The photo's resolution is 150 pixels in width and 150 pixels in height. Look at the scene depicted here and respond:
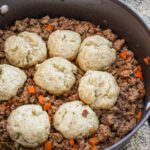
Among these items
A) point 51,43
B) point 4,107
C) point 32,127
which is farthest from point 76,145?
point 51,43

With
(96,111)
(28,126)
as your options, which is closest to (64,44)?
(96,111)

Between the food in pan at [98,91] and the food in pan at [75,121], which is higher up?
the food in pan at [98,91]

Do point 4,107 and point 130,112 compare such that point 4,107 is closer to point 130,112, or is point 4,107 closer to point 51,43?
point 51,43

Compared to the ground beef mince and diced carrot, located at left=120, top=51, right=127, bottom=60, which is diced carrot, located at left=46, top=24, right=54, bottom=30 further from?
diced carrot, located at left=120, top=51, right=127, bottom=60

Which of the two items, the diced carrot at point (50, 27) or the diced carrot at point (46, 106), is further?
the diced carrot at point (50, 27)

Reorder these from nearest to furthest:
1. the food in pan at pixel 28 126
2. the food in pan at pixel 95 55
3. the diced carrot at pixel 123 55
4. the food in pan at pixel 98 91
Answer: the food in pan at pixel 28 126 < the food in pan at pixel 98 91 < the food in pan at pixel 95 55 < the diced carrot at pixel 123 55

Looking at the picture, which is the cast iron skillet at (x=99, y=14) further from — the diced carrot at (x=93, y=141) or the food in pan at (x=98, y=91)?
the diced carrot at (x=93, y=141)

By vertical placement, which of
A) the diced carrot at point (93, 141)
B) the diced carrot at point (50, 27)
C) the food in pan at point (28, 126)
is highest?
the diced carrot at point (50, 27)

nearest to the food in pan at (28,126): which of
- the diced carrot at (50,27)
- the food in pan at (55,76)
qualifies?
the food in pan at (55,76)

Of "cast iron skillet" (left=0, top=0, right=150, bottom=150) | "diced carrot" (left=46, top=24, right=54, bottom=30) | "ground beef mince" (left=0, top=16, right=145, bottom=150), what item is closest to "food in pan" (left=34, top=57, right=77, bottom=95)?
"ground beef mince" (left=0, top=16, right=145, bottom=150)
